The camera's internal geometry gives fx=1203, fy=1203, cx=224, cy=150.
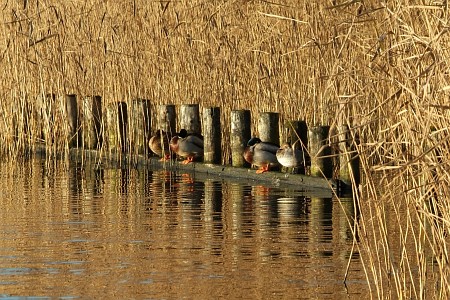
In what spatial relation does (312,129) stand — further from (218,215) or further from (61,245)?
(61,245)

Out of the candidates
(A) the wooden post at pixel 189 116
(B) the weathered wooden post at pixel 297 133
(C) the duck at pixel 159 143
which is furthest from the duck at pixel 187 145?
(B) the weathered wooden post at pixel 297 133

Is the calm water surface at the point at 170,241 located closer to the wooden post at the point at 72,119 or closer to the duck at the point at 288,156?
the duck at the point at 288,156

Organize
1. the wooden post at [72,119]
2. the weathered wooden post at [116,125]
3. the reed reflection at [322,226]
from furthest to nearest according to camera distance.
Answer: the wooden post at [72,119]
the weathered wooden post at [116,125]
the reed reflection at [322,226]

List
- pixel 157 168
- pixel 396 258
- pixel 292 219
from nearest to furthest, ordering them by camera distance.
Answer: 1. pixel 396 258
2. pixel 292 219
3. pixel 157 168

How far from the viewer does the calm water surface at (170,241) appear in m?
8.73

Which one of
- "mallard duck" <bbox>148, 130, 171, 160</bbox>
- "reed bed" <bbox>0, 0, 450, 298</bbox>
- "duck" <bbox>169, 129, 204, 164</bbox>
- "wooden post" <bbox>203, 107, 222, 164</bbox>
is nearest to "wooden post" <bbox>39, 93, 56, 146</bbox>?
"reed bed" <bbox>0, 0, 450, 298</bbox>

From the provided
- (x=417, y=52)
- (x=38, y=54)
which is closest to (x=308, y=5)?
(x=38, y=54)

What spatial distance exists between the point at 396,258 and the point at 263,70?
19.9ft

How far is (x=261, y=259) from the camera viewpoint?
32.2 ft

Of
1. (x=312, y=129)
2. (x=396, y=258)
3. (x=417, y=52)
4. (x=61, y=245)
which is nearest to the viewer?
(x=417, y=52)

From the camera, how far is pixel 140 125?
17422 millimetres

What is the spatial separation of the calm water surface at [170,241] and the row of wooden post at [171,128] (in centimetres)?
59

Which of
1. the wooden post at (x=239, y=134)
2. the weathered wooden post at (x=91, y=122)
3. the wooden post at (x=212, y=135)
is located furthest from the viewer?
the weathered wooden post at (x=91, y=122)

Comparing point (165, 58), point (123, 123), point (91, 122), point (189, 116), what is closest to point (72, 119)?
point (91, 122)
